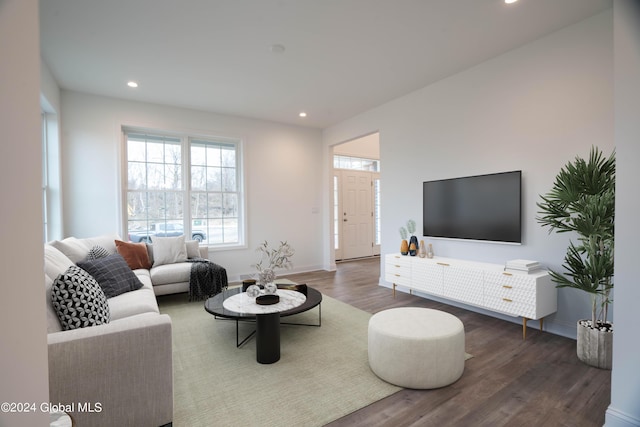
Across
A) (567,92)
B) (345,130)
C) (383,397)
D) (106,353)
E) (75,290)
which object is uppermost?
(345,130)

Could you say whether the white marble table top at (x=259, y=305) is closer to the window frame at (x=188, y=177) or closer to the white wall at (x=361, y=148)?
the window frame at (x=188, y=177)

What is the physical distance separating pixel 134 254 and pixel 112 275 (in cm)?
122

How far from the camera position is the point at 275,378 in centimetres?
217

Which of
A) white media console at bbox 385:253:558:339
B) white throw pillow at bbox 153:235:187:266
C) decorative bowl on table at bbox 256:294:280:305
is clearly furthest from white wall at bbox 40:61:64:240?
white media console at bbox 385:253:558:339

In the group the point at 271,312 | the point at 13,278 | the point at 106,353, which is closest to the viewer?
the point at 13,278

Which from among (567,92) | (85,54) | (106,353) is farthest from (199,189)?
(567,92)

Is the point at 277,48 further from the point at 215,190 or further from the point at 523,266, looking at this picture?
the point at 523,266

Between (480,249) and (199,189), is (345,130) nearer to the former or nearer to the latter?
(199,189)

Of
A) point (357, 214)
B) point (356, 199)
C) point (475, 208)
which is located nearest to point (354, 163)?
point (356, 199)

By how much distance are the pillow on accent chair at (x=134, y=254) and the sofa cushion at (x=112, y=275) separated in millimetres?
866

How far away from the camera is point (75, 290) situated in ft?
5.78

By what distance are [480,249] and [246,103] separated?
12.6 feet

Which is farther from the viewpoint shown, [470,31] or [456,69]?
[456,69]

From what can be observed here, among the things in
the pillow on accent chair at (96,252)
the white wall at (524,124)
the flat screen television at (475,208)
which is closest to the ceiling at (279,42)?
the white wall at (524,124)
